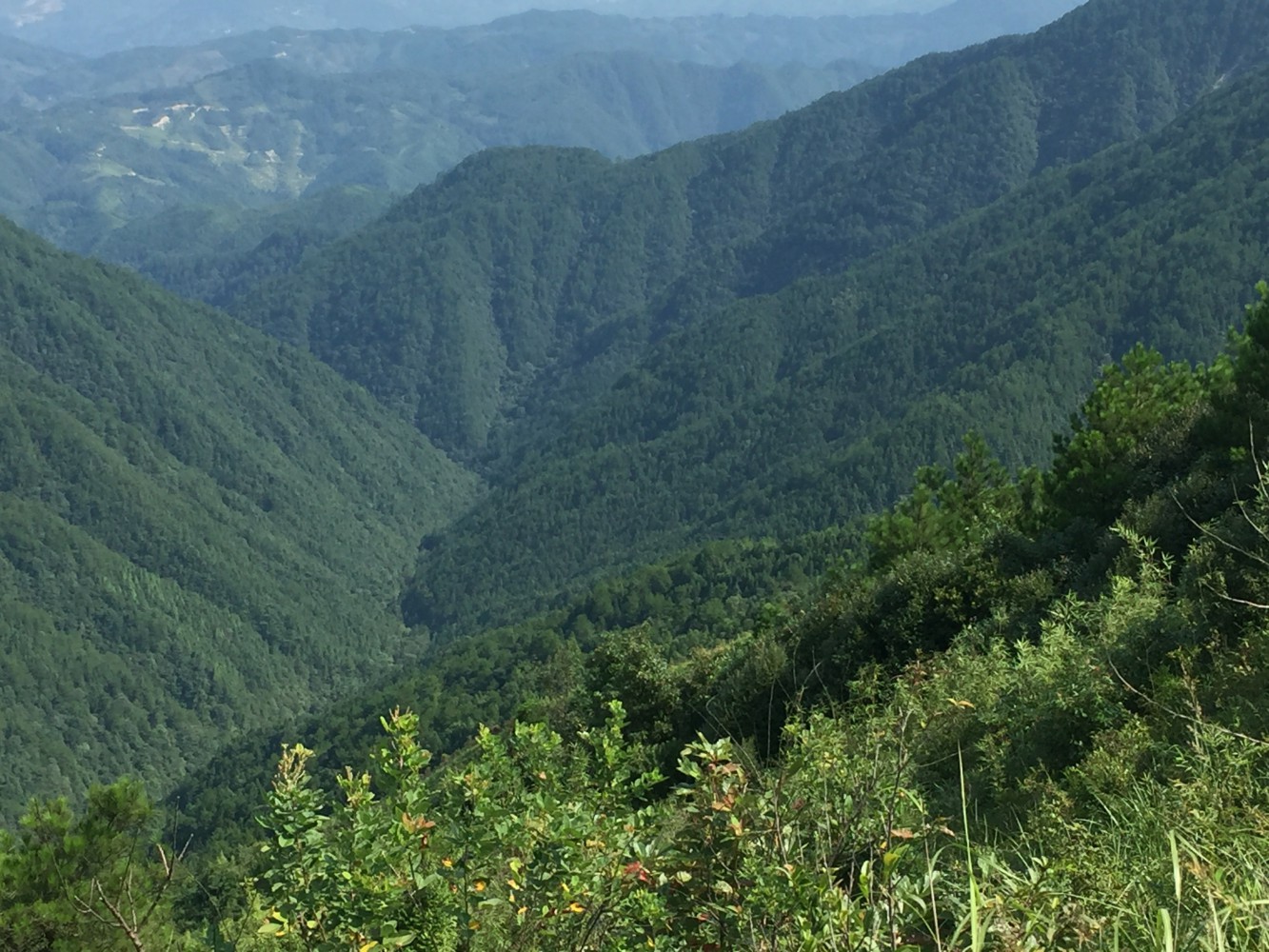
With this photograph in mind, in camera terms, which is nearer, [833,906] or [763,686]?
[833,906]

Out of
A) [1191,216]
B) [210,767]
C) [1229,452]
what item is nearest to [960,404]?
[1191,216]

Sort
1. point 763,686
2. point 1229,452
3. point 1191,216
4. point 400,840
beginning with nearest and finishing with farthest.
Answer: point 400,840
point 763,686
point 1229,452
point 1191,216

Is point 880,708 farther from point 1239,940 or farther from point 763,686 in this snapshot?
point 1239,940

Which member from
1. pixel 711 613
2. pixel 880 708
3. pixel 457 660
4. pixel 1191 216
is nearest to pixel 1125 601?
pixel 880 708

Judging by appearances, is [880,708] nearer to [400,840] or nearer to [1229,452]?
[400,840]

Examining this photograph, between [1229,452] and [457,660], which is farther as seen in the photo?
[457,660]

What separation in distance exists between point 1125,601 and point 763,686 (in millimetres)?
8449

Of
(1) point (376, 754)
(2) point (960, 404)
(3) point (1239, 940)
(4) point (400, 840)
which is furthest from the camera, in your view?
(2) point (960, 404)

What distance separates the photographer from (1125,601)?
12.6m

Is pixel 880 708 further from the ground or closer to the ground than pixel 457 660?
further from the ground

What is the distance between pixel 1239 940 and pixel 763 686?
1582 cm

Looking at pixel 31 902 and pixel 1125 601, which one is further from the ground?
pixel 1125 601

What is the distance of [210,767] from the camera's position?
149 meters

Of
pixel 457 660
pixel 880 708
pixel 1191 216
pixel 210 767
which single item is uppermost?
pixel 880 708
